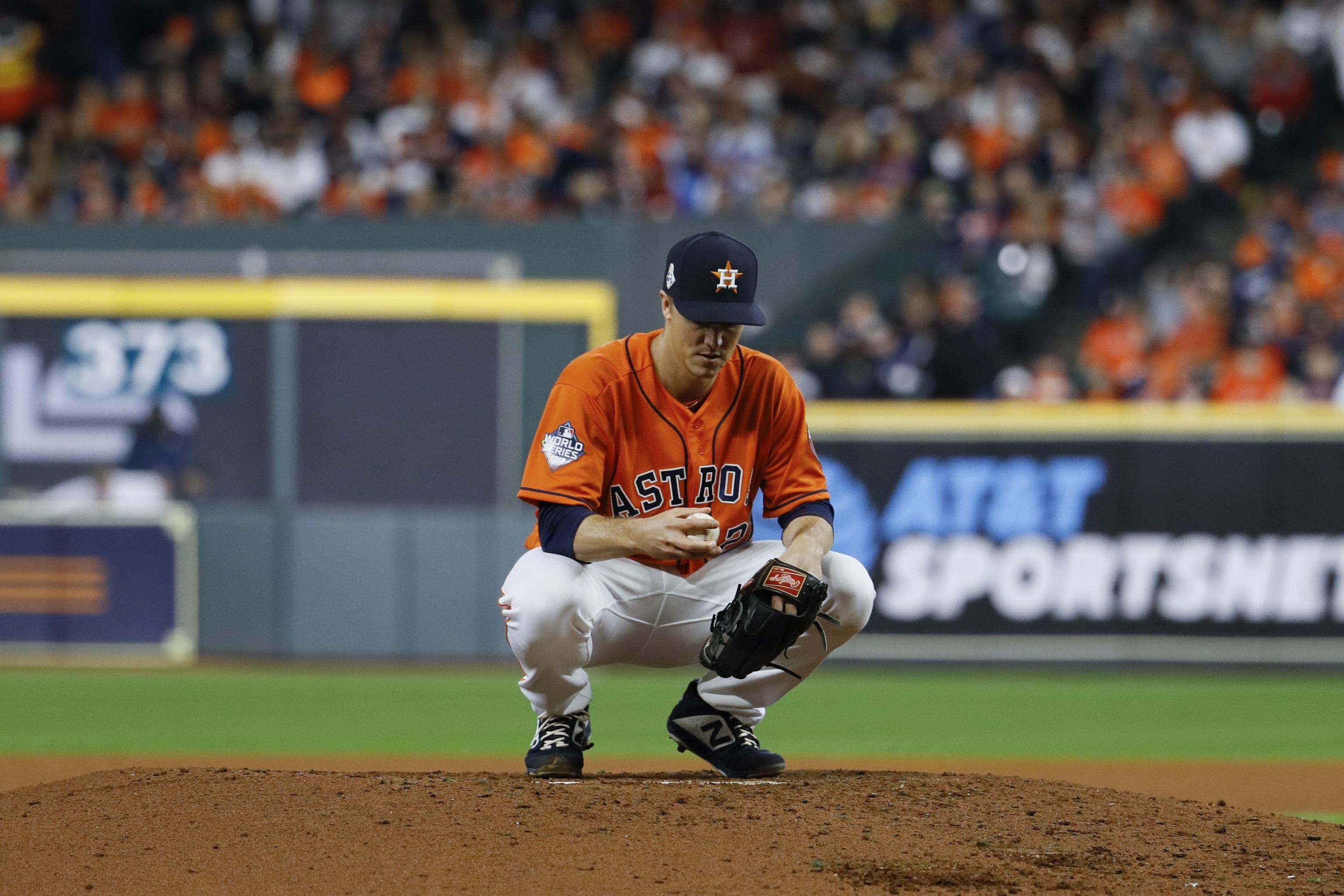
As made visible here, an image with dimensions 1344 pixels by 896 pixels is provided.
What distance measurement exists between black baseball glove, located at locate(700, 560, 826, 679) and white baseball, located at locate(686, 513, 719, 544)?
0.17m

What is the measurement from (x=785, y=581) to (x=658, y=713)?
14.6 feet

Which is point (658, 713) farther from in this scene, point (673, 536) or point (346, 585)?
point (673, 536)

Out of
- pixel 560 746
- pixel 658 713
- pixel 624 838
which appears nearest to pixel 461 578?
pixel 658 713

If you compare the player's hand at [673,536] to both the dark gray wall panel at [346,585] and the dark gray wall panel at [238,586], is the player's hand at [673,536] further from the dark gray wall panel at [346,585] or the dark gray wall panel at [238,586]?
the dark gray wall panel at [238,586]

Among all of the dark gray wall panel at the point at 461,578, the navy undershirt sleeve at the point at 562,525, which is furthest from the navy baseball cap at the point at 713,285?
the dark gray wall panel at the point at 461,578

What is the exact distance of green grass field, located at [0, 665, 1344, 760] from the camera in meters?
7.69

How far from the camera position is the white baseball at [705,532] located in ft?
14.8

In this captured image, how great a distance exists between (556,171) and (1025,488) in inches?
180

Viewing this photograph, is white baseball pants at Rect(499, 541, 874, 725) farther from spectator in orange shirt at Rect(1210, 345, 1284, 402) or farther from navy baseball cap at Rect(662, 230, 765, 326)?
spectator in orange shirt at Rect(1210, 345, 1284, 402)

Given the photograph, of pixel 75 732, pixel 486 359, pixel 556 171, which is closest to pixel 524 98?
pixel 556 171

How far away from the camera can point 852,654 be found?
35.4 feet

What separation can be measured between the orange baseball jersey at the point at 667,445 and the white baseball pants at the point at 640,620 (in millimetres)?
86

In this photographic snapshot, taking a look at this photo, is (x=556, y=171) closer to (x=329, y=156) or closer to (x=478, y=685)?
(x=329, y=156)

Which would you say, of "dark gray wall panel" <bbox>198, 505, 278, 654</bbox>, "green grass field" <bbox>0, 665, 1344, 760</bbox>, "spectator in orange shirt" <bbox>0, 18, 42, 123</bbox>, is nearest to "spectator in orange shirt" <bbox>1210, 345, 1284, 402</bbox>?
"green grass field" <bbox>0, 665, 1344, 760</bbox>
